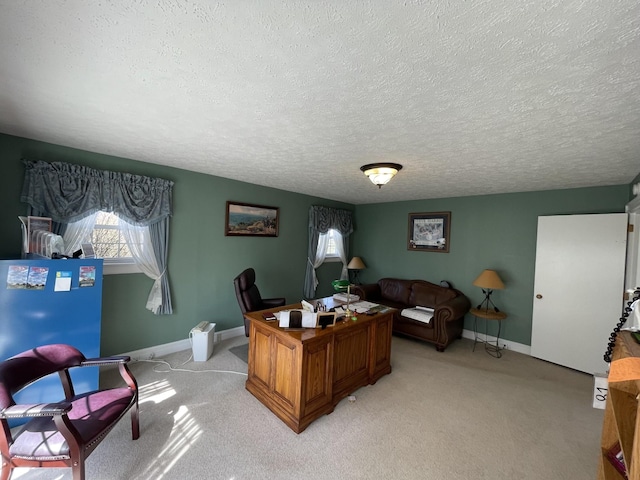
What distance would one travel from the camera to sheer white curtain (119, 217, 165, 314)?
308 centimetres

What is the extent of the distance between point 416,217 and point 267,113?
4032mm

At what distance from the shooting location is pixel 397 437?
2115mm

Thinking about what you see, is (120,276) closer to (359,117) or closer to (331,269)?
(359,117)

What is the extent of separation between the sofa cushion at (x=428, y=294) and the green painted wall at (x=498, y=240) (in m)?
0.28

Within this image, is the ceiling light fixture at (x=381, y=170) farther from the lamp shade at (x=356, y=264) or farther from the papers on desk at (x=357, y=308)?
the lamp shade at (x=356, y=264)

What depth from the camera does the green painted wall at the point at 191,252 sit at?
2488 mm

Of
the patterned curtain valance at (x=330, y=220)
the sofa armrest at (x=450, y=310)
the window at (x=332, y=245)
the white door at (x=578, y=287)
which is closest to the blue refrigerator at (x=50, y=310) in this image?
the patterned curtain valance at (x=330, y=220)

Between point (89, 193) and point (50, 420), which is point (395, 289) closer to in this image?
point (50, 420)

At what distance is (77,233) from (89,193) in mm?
459

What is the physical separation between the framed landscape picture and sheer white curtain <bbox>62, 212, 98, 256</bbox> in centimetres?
155

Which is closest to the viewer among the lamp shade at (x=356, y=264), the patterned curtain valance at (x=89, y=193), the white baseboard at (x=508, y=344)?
the patterned curtain valance at (x=89, y=193)

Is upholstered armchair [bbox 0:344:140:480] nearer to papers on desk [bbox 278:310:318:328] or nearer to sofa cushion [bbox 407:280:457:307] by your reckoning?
papers on desk [bbox 278:310:318:328]

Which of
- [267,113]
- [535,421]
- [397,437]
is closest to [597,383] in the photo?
[535,421]

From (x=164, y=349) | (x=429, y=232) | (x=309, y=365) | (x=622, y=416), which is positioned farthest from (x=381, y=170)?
(x=164, y=349)
